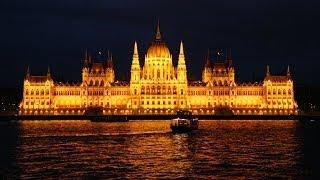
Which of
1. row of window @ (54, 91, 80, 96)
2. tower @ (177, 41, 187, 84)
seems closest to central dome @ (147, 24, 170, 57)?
tower @ (177, 41, 187, 84)

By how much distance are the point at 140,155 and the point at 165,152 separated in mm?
3544

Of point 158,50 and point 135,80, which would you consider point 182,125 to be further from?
point 158,50

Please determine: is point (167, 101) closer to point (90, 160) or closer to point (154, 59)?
point (154, 59)

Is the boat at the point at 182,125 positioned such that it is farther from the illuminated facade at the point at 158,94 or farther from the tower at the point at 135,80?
the tower at the point at 135,80

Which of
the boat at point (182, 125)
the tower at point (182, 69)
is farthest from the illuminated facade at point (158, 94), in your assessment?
the boat at point (182, 125)

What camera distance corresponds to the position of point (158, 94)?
166m

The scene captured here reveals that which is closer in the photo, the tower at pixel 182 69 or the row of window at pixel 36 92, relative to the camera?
the row of window at pixel 36 92

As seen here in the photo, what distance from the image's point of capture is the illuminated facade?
541 ft

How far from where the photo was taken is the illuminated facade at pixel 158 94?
16500cm

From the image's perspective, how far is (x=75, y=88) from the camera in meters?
170

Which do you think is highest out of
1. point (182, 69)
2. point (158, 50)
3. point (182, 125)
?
point (158, 50)

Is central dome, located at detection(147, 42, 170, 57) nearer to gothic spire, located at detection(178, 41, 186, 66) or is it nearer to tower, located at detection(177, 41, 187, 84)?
gothic spire, located at detection(178, 41, 186, 66)

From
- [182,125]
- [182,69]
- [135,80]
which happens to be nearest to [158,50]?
[182,69]

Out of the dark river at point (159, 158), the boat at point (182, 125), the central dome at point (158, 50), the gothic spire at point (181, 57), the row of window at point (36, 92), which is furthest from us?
the central dome at point (158, 50)
